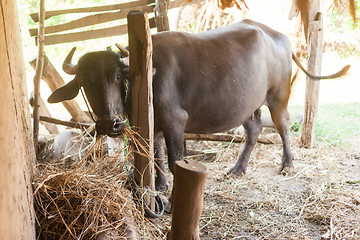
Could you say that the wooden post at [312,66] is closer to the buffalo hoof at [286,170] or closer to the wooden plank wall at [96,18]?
the buffalo hoof at [286,170]

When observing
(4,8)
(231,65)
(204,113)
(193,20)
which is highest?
(193,20)

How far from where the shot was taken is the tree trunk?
1.13m

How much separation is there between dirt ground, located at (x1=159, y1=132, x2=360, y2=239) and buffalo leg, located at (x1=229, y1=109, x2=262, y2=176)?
131mm

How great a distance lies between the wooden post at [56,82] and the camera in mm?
4738

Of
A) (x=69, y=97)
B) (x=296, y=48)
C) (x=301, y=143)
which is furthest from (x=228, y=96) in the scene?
(x=296, y=48)

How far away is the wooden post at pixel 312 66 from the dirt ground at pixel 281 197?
11.5 inches

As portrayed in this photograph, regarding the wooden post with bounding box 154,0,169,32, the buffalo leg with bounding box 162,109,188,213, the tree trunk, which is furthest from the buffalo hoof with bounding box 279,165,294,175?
the tree trunk

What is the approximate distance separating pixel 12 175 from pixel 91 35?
157 inches

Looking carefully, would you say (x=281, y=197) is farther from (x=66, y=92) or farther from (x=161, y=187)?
(x=66, y=92)

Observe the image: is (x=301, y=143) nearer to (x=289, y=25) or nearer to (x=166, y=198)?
(x=289, y=25)

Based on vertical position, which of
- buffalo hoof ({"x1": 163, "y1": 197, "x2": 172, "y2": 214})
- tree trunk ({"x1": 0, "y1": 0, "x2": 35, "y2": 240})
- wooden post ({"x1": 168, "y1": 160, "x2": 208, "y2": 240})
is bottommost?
buffalo hoof ({"x1": 163, "y1": 197, "x2": 172, "y2": 214})

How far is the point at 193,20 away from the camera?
10.6m

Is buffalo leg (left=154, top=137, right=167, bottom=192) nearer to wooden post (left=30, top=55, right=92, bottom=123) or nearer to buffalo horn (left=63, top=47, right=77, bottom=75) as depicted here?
buffalo horn (left=63, top=47, right=77, bottom=75)

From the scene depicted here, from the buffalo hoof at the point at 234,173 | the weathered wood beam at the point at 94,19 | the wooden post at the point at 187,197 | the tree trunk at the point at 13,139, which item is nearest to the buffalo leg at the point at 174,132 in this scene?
the buffalo hoof at the point at 234,173
